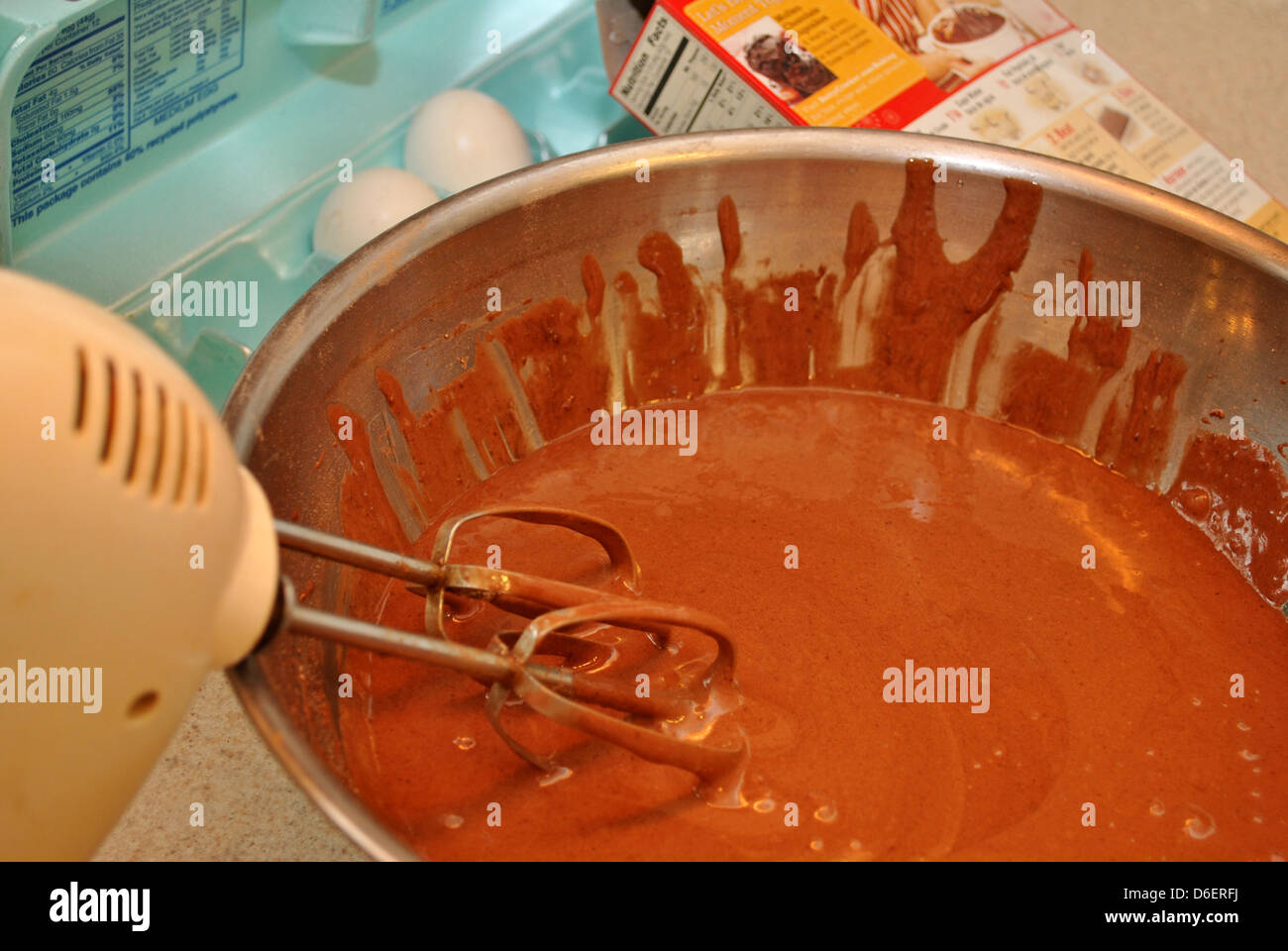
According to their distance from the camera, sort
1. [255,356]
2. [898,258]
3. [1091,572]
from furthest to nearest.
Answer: [898,258] → [1091,572] → [255,356]

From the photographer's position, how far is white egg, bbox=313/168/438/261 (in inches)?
61.5

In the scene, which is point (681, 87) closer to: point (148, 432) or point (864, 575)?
point (864, 575)

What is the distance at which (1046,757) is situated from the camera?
1.17 metres

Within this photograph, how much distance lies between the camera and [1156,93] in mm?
2246

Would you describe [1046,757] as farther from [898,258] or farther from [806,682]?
[898,258]

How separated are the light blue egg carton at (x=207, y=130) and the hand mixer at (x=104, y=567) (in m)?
0.65

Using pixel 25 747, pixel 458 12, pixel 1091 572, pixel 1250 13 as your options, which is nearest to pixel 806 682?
pixel 1091 572

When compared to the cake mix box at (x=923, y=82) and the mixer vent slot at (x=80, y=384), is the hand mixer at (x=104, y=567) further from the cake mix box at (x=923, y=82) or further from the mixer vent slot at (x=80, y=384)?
the cake mix box at (x=923, y=82)

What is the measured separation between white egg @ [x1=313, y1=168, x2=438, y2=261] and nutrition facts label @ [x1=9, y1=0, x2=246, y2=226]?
21 centimetres

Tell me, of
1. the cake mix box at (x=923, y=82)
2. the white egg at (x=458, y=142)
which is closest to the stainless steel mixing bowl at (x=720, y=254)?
the cake mix box at (x=923, y=82)

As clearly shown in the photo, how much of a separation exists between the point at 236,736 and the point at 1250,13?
240 cm

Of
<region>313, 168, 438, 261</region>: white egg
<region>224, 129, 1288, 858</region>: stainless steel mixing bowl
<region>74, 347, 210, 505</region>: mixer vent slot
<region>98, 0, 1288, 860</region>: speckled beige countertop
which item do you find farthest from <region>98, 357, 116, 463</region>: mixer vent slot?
<region>313, 168, 438, 261</region>: white egg

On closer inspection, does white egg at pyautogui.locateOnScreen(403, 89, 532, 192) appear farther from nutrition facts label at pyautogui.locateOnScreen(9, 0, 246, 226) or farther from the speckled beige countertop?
the speckled beige countertop

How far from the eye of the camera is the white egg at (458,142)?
5.57 ft
